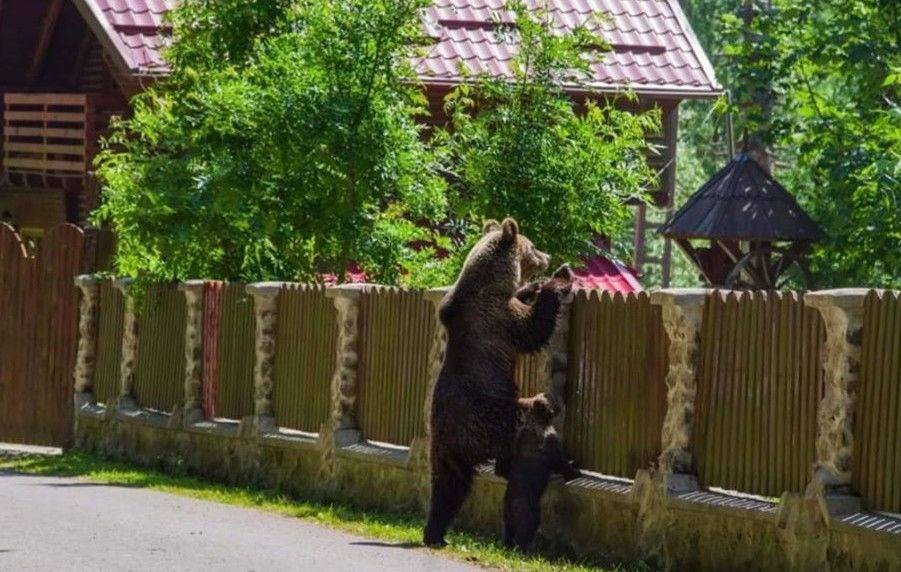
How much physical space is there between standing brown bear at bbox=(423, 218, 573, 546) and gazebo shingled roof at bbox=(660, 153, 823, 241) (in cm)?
1359

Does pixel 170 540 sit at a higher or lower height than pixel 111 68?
lower

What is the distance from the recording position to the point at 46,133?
30.7m

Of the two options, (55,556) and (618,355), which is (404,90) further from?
(55,556)

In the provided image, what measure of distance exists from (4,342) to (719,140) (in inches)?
1405

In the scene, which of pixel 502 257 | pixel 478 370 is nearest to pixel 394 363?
pixel 502 257

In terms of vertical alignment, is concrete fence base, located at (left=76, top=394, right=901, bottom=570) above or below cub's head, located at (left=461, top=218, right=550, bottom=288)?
below

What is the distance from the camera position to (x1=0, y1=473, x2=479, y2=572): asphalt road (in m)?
11.8

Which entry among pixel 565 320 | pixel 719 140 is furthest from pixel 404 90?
pixel 719 140

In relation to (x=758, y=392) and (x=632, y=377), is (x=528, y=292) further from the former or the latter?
(x=758, y=392)

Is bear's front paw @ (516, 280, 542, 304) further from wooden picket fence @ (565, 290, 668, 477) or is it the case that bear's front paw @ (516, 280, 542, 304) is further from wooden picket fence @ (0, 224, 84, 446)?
wooden picket fence @ (0, 224, 84, 446)

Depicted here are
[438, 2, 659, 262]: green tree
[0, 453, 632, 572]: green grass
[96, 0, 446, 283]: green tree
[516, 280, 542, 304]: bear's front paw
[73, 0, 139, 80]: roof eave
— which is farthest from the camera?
[73, 0, 139, 80]: roof eave

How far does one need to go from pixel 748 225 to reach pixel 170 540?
49.1 ft

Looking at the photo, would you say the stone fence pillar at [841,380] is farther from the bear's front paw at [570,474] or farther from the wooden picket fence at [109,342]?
the wooden picket fence at [109,342]

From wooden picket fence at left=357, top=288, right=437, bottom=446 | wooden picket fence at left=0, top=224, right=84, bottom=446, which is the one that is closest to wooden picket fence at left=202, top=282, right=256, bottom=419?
wooden picket fence at left=357, top=288, right=437, bottom=446
